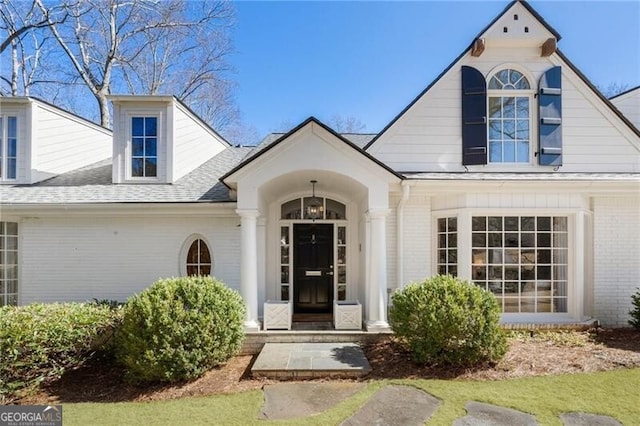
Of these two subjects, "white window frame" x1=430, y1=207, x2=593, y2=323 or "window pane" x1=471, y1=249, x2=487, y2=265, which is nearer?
"white window frame" x1=430, y1=207, x2=593, y2=323

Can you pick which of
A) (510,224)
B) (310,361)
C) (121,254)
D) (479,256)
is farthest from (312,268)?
(510,224)

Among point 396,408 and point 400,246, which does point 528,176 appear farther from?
point 396,408

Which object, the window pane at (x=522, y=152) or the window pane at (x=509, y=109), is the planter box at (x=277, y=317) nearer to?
the window pane at (x=522, y=152)

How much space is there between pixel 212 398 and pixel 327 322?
3.49m

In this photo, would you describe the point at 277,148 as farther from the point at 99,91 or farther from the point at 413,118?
the point at 99,91

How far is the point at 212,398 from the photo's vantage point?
5141mm

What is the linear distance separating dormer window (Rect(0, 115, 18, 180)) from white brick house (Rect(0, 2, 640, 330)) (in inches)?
1.2

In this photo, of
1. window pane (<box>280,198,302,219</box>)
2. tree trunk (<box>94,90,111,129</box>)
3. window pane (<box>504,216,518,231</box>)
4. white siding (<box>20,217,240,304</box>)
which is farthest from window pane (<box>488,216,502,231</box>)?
tree trunk (<box>94,90,111,129</box>)

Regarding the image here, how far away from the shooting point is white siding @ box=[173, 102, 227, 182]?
951 cm

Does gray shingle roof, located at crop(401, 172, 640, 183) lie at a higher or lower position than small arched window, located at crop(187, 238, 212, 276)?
higher

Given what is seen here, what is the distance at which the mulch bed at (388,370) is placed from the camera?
547 cm

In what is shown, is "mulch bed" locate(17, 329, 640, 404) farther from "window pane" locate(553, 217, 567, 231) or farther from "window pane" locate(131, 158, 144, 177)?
"window pane" locate(131, 158, 144, 177)

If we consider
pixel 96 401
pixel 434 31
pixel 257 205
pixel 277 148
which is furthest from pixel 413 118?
pixel 96 401

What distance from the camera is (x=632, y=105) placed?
A: 1034 cm
